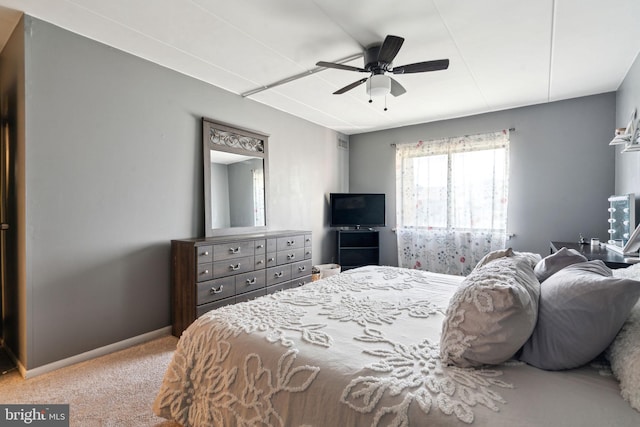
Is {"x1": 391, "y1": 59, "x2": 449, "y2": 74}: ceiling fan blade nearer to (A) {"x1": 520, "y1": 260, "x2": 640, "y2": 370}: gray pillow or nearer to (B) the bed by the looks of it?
(B) the bed

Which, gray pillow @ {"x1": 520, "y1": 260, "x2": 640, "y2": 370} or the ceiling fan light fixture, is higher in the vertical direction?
the ceiling fan light fixture

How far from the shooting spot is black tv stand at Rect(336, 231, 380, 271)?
5066 mm

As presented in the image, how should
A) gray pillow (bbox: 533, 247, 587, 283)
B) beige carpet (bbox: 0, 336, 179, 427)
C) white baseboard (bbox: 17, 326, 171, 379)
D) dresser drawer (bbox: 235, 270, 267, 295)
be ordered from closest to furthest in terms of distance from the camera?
gray pillow (bbox: 533, 247, 587, 283), beige carpet (bbox: 0, 336, 179, 427), white baseboard (bbox: 17, 326, 171, 379), dresser drawer (bbox: 235, 270, 267, 295)

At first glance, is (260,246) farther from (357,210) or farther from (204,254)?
(357,210)

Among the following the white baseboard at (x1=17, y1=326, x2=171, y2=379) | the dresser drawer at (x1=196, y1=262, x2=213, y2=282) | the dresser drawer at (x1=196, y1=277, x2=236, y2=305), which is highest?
the dresser drawer at (x1=196, y1=262, x2=213, y2=282)

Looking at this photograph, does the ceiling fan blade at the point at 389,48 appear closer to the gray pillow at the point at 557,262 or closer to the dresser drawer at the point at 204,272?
the gray pillow at the point at 557,262

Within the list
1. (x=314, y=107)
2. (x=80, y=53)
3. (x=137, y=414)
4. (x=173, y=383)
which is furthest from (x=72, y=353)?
(x=314, y=107)

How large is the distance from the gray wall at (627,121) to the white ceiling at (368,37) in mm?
138

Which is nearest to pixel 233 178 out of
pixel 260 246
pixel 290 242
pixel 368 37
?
pixel 260 246

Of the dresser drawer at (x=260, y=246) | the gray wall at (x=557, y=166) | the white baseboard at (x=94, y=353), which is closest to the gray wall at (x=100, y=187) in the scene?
the white baseboard at (x=94, y=353)

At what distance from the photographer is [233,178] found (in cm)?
356

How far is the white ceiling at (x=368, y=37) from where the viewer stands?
2080 millimetres

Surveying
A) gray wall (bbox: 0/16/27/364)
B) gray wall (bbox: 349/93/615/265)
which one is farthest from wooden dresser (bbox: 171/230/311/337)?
gray wall (bbox: 349/93/615/265)

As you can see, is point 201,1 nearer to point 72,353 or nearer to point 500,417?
point 500,417
